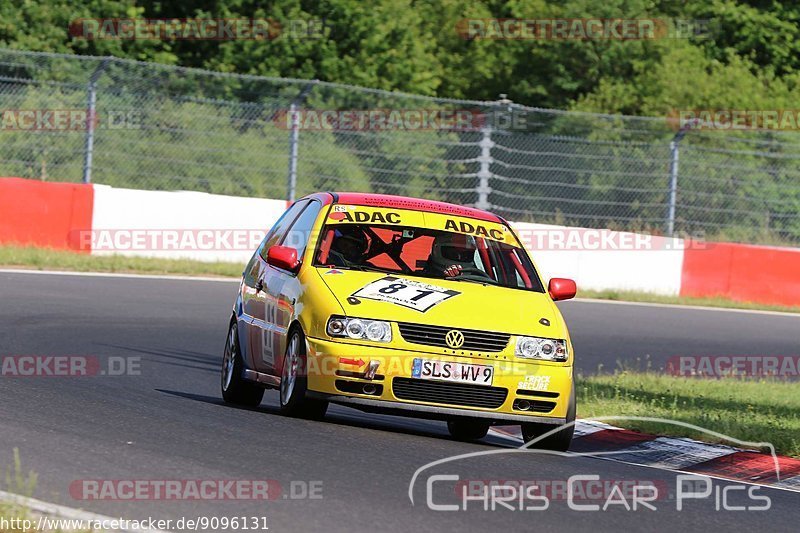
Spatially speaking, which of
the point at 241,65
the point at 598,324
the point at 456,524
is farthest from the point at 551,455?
the point at 241,65

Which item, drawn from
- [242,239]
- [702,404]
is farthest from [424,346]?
[242,239]

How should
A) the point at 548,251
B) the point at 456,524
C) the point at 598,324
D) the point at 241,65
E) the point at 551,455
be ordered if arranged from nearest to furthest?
1. the point at 456,524
2. the point at 551,455
3. the point at 598,324
4. the point at 548,251
5. the point at 241,65

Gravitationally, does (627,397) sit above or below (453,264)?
below

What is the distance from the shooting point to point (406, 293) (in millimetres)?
9391

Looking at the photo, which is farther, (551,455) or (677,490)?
(551,455)

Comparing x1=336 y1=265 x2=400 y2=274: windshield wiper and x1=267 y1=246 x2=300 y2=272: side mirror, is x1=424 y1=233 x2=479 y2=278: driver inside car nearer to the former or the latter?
x1=336 y1=265 x2=400 y2=274: windshield wiper

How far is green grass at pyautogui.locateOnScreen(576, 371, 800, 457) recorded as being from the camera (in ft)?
34.5

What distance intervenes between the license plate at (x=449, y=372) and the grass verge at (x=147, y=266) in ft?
39.9

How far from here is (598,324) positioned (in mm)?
19516

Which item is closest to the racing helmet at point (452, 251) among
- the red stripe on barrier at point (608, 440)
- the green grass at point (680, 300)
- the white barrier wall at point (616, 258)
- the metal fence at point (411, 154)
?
the red stripe on barrier at point (608, 440)

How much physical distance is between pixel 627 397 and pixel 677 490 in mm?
4125

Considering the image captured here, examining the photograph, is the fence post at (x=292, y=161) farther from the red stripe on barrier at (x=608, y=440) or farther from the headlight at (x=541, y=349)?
the headlight at (x=541, y=349)

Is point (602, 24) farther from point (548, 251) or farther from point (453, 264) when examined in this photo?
point (453, 264)

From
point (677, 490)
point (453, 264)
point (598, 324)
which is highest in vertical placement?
point (453, 264)
